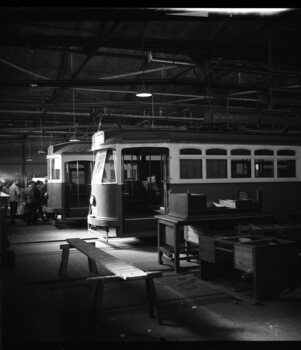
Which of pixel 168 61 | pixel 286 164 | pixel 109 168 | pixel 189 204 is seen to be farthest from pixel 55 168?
pixel 189 204

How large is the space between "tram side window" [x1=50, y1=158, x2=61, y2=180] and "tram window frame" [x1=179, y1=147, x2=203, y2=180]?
6998 mm

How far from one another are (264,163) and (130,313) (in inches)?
314

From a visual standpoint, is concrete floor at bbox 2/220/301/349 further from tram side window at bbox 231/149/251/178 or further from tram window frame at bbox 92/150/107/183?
tram side window at bbox 231/149/251/178

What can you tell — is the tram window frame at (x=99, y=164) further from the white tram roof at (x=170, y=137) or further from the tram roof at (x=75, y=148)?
the tram roof at (x=75, y=148)

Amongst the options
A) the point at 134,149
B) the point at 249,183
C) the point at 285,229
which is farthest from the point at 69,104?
the point at 285,229

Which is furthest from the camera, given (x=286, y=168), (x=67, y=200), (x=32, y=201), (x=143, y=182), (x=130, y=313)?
(x=32, y=201)

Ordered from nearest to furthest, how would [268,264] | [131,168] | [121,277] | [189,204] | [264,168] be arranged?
[121,277]
[268,264]
[189,204]
[264,168]
[131,168]

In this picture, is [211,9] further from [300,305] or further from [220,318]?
[300,305]

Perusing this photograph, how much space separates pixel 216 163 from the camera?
11742 millimetres

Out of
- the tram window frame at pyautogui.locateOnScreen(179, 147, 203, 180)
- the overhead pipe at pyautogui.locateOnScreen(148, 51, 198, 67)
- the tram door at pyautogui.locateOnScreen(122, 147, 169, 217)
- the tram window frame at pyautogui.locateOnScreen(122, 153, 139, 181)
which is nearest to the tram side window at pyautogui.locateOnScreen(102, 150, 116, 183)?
the tram door at pyautogui.locateOnScreen(122, 147, 169, 217)

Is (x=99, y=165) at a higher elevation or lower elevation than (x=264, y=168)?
higher

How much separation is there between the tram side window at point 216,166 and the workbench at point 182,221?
305cm

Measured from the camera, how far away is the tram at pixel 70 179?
16469mm

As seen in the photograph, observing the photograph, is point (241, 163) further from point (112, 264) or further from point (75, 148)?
point (75, 148)
